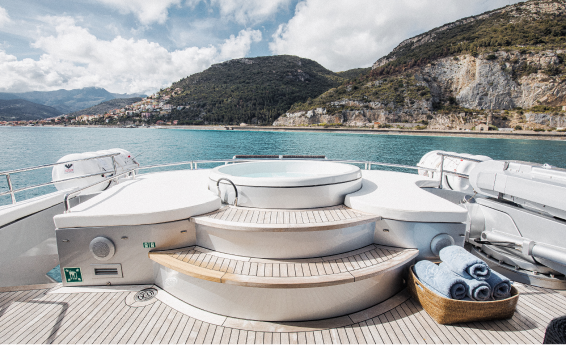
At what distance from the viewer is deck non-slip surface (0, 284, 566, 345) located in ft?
5.66

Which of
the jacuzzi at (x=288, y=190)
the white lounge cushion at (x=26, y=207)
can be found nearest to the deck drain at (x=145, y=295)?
the jacuzzi at (x=288, y=190)

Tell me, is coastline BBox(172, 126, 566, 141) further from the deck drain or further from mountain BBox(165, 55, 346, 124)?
the deck drain

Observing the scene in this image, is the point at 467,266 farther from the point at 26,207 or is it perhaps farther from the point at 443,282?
the point at 26,207

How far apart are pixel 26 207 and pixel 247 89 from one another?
8019 centimetres

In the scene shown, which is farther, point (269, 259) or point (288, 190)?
point (288, 190)

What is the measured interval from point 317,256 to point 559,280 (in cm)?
246

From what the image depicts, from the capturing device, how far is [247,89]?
77.6 metres

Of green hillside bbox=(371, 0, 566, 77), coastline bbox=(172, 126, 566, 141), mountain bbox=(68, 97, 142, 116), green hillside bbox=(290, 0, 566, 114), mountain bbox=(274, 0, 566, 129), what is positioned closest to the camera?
coastline bbox=(172, 126, 566, 141)

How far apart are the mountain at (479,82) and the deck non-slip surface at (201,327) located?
5432 centimetres

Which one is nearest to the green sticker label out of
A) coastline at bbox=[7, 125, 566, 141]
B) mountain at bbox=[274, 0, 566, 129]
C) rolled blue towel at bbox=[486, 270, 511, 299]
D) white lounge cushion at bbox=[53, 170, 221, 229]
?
white lounge cushion at bbox=[53, 170, 221, 229]

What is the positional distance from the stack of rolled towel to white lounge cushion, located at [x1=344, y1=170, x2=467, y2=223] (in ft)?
1.37

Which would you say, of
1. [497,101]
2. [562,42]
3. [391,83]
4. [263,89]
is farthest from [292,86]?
[562,42]

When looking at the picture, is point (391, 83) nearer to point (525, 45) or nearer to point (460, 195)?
point (525, 45)

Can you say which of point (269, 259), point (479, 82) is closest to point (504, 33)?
point (479, 82)
